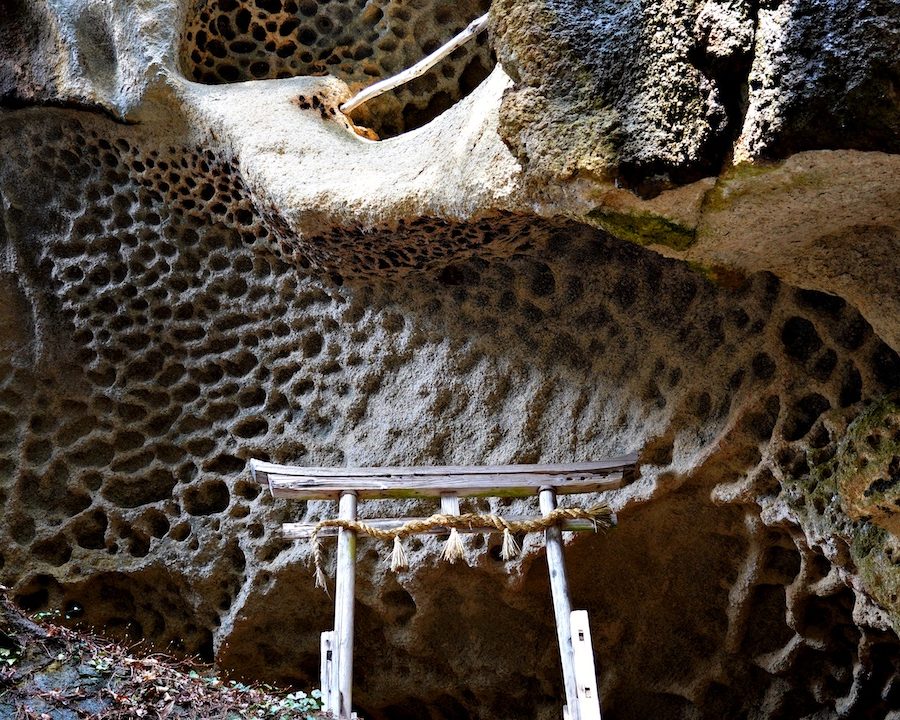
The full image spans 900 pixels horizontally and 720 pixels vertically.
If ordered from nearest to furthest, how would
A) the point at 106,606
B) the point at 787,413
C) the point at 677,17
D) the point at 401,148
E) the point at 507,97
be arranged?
1. the point at 677,17
2. the point at 507,97
3. the point at 787,413
4. the point at 401,148
5. the point at 106,606

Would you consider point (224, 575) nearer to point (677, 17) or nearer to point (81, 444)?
point (81, 444)

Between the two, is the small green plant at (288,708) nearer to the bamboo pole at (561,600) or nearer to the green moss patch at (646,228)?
the bamboo pole at (561,600)

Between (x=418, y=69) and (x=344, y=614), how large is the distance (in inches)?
88.0

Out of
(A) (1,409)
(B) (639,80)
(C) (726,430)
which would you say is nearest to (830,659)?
(C) (726,430)

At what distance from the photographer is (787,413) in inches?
Answer: 167

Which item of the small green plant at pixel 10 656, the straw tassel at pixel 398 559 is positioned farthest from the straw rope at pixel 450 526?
the small green plant at pixel 10 656

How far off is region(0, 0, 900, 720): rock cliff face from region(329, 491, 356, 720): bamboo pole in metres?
0.76

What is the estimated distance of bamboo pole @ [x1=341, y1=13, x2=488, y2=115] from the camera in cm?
459

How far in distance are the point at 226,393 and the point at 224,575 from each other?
0.84 meters

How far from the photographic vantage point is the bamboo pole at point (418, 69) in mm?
4586

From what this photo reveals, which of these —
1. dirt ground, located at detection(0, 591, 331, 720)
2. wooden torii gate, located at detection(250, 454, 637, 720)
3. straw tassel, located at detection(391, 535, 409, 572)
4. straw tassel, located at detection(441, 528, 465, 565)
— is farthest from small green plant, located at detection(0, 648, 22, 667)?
straw tassel, located at detection(441, 528, 465, 565)

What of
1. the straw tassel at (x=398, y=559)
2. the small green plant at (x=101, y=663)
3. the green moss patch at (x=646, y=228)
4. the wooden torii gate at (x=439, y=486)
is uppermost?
the green moss patch at (x=646, y=228)

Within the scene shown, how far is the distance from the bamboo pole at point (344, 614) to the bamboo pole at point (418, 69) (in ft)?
5.85

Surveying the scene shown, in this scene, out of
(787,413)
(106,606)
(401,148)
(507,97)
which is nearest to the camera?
(507,97)
